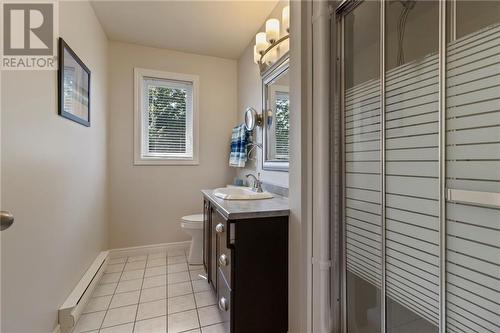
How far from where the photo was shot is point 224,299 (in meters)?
1.47

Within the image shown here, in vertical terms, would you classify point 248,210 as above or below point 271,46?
below

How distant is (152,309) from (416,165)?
6.39 feet

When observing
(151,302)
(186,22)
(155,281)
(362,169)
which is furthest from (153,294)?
(186,22)

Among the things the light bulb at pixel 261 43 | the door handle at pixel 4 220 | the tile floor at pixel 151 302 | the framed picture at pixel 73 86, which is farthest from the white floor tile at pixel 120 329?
the light bulb at pixel 261 43

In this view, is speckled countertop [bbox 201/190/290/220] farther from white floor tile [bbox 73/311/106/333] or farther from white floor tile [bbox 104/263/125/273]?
→ white floor tile [bbox 104/263/125/273]

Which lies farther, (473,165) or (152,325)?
(152,325)

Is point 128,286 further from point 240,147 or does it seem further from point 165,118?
point 165,118

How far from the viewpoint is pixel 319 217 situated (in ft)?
3.94

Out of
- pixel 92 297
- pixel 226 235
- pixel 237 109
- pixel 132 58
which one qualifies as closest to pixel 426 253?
pixel 226 235

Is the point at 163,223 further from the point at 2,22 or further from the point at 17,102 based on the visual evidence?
the point at 2,22

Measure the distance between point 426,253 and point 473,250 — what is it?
0.14m

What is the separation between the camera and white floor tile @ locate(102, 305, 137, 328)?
1.67 metres

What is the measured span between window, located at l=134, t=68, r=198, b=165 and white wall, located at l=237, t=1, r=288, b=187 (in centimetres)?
59

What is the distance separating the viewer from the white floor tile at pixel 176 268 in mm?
2490
